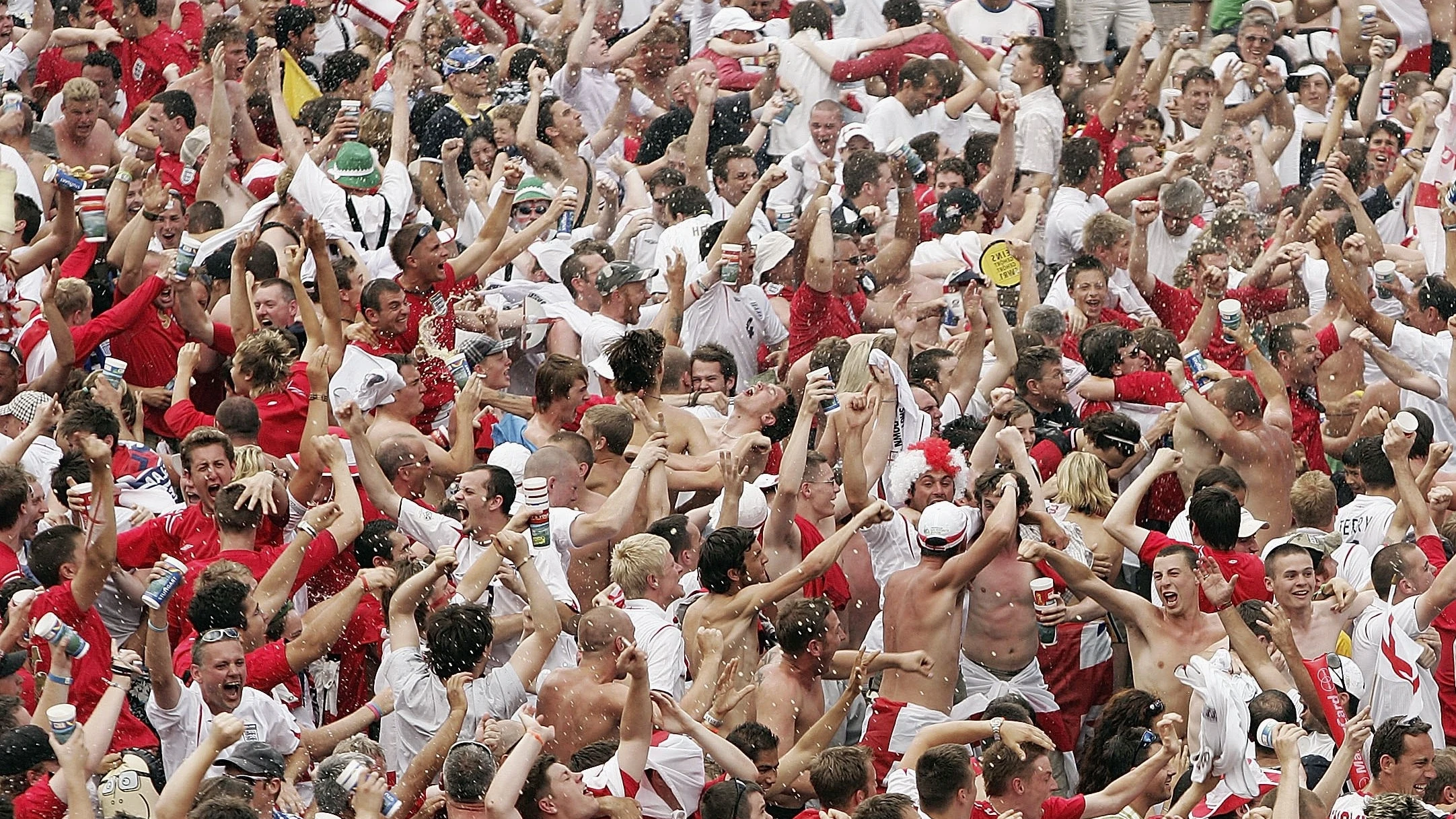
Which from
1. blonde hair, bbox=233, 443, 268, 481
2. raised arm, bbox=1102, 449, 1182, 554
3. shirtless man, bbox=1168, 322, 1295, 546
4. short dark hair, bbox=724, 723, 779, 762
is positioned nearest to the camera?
short dark hair, bbox=724, 723, 779, 762

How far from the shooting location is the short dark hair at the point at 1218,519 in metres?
8.36

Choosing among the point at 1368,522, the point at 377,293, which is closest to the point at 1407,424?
the point at 1368,522

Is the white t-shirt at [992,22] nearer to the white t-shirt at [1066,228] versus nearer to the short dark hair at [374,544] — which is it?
the white t-shirt at [1066,228]

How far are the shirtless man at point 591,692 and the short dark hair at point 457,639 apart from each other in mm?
303

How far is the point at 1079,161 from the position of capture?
12.4 meters

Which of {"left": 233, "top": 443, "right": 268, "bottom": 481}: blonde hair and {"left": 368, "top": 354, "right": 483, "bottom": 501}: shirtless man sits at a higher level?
{"left": 233, "top": 443, "right": 268, "bottom": 481}: blonde hair

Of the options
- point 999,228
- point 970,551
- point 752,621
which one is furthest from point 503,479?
point 999,228

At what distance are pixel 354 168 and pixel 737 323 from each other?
6.49 ft

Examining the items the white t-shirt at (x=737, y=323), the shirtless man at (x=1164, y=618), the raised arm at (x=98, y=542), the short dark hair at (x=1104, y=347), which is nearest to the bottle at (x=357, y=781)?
the raised arm at (x=98, y=542)

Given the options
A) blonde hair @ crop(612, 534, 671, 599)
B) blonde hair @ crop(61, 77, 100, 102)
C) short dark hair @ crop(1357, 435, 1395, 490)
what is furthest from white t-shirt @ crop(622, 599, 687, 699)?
blonde hair @ crop(61, 77, 100, 102)

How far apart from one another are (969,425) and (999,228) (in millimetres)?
3242

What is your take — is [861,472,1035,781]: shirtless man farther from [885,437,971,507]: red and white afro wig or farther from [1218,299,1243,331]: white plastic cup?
[1218,299,1243,331]: white plastic cup

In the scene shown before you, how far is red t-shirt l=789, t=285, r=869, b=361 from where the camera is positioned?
10.5 m

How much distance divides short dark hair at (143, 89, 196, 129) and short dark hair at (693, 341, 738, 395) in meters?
3.61
